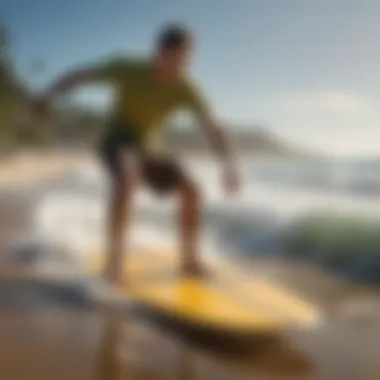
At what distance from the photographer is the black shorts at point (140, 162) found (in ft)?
3.53

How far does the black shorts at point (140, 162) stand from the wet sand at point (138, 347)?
0.13 m

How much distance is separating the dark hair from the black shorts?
143 millimetres

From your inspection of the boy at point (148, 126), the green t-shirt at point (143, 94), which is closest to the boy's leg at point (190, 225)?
the boy at point (148, 126)

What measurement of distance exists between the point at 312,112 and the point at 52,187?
16.2 inches

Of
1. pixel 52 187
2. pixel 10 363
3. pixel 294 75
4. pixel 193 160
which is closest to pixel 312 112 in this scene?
pixel 294 75

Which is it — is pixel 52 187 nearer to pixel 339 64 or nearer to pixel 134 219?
pixel 134 219

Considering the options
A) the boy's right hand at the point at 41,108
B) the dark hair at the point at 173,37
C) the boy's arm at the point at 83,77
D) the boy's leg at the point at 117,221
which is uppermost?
the dark hair at the point at 173,37

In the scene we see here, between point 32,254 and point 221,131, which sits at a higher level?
point 221,131

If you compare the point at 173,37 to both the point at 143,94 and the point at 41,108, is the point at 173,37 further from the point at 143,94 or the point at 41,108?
the point at 41,108

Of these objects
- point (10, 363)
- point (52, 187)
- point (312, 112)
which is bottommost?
point (10, 363)

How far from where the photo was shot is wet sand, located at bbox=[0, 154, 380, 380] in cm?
102

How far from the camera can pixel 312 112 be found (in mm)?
1087

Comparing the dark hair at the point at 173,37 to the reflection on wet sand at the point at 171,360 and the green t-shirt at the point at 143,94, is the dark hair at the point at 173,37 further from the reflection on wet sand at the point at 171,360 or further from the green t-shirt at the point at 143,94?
the reflection on wet sand at the point at 171,360

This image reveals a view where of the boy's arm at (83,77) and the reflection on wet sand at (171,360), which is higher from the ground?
the boy's arm at (83,77)
